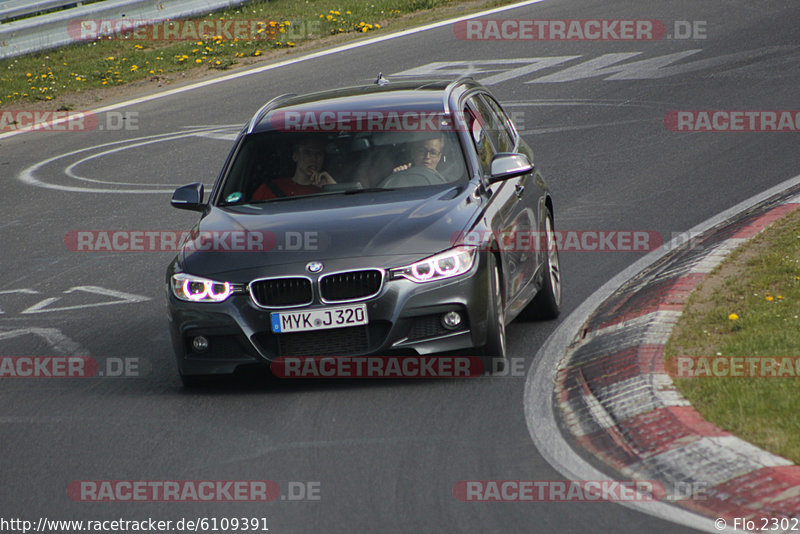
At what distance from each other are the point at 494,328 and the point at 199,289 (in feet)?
5.56

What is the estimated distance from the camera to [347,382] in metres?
7.27

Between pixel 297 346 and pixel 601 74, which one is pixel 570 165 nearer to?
pixel 601 74

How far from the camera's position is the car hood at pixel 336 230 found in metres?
7.05

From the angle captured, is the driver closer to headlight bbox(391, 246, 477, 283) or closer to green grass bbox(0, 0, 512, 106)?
headlight bbox(391, 246, 477, 283)

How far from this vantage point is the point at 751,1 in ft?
78.8

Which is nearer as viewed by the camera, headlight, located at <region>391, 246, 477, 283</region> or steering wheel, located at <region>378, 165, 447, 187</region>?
headlight, located at <region>391, 246, 477, 283</region>

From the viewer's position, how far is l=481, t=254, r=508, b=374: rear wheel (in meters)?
7.19

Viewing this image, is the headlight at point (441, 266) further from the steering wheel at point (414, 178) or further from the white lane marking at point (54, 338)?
the white lane marking at point (54, 338)

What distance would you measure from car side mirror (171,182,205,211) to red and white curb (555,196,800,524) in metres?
2.56

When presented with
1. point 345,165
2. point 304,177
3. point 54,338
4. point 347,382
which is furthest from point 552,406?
point 54,338

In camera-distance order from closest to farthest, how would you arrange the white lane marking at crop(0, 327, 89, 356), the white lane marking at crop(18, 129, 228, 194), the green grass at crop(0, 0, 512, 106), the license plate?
the license plate, the white lane marking at crop(0, 327, 89, 356), the white lane marking at crop(18, 129, 228, 194), the green grass at crop(0, 0, 512, 106)

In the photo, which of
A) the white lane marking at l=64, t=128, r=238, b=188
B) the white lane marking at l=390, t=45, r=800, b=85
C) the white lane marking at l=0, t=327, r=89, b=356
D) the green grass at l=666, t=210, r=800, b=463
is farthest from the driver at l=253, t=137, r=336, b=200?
the white lane marking at l=390, t=45, r=800, b=85

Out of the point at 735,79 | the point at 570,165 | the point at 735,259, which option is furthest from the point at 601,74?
the point at 735,259

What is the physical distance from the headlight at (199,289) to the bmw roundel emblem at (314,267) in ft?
1.53
